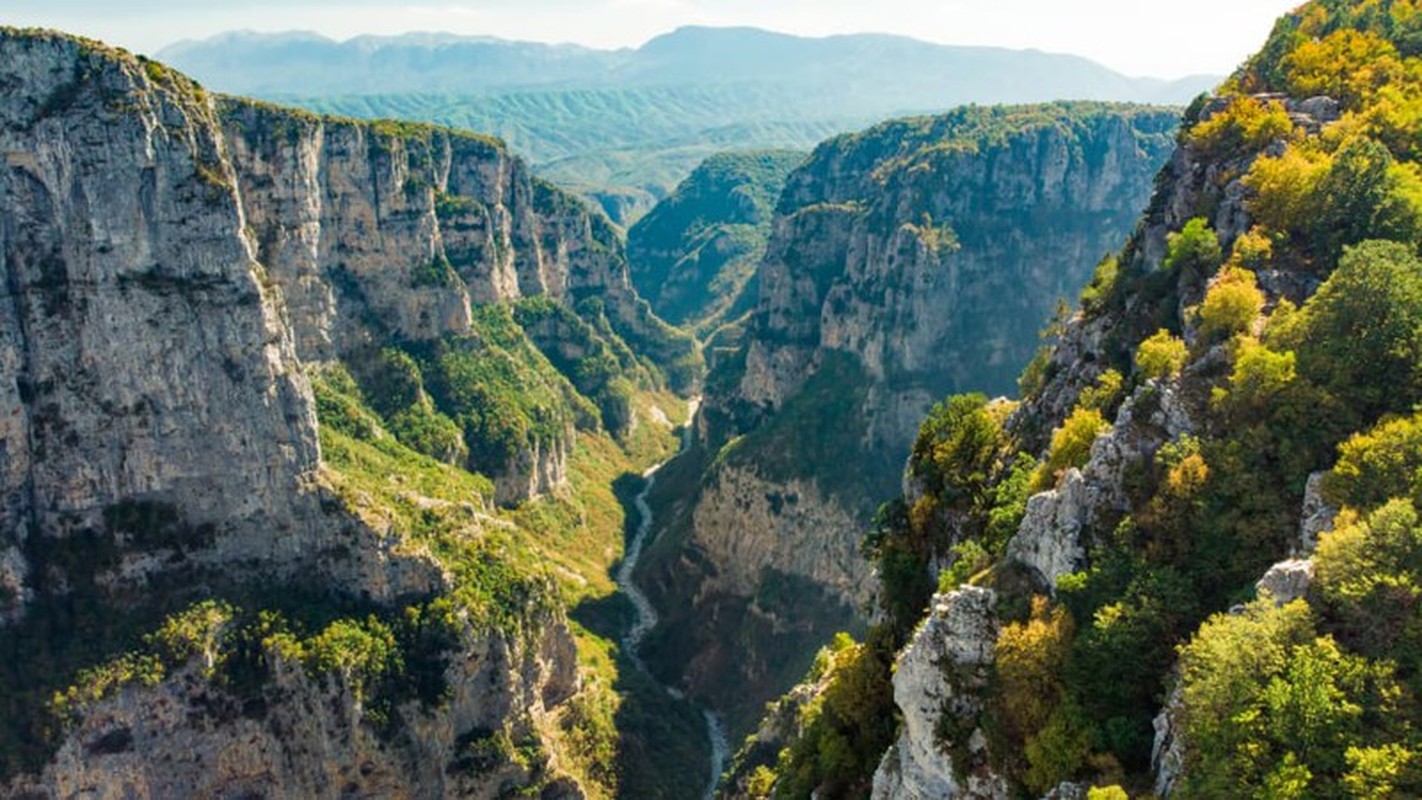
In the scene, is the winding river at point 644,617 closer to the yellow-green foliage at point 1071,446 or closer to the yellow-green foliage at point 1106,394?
the yellow-green foliage at point 1071,446

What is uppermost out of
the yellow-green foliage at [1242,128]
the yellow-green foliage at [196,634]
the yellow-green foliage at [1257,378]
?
the yellow-green foliage at [1242,128]

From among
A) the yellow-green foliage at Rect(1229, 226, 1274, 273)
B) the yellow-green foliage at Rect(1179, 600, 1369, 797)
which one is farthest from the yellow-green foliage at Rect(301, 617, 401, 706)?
the yellow-green foliage at Rect(1229, 226, 1274, 273)

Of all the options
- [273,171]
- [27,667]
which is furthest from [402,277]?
[27,667]

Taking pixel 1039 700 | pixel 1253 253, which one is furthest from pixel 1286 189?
pixel 1039 700

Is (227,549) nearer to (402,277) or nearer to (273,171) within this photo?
(273,171)

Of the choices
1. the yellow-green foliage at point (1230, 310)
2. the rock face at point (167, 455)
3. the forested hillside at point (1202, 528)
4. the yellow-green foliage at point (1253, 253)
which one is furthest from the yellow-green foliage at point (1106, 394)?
the rock face at point (167, 455)

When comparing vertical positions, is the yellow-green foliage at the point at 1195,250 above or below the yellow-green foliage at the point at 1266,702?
above
